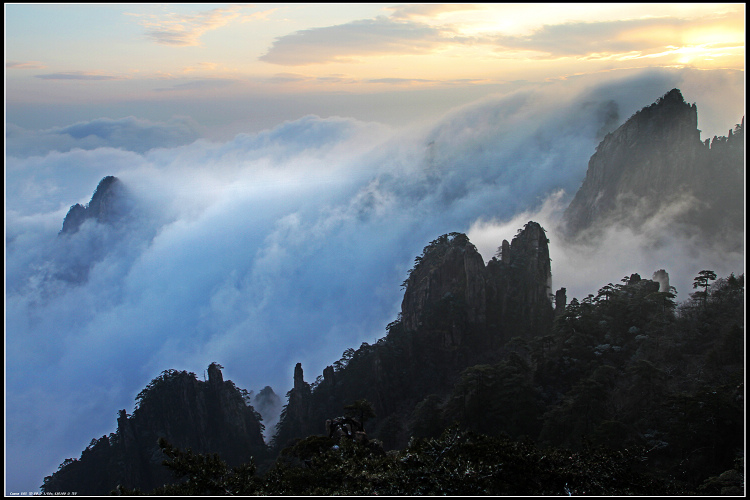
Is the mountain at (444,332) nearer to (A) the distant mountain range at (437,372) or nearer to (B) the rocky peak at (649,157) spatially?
(A) the distant mountain range at (437,372)

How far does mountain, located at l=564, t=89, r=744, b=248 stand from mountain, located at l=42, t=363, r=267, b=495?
66.9 m

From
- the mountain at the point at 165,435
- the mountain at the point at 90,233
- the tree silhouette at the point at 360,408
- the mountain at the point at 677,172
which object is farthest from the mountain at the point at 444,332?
the mountain at the point at 90,233

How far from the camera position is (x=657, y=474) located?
27156 millimetres

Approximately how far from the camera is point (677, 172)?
87.6 m

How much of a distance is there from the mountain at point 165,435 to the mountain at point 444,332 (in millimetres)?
4142

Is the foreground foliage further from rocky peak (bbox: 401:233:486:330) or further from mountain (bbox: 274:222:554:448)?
rocky peak (bbox: 401:233:486:330)

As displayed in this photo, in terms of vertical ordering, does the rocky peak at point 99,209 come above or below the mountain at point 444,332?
above

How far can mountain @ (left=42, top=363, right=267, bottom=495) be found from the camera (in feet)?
176

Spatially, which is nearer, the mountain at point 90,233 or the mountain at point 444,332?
the mountain at point 444,332

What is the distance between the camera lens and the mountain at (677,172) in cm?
8400

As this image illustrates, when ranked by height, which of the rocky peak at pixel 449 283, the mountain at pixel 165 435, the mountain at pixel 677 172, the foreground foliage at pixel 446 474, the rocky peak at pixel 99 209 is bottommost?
the mountain at pixel 165 435

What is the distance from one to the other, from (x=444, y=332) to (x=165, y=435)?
2852 centimetres

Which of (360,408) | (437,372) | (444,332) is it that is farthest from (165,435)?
(360,408)

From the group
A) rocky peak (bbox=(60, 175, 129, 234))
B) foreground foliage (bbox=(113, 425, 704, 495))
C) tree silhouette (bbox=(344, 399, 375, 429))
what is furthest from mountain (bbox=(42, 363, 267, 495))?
rocky peak (bbox=(60, 175, 129, 234))
